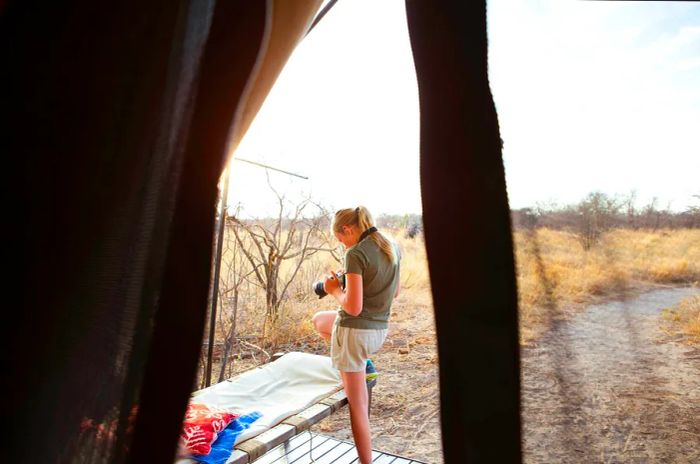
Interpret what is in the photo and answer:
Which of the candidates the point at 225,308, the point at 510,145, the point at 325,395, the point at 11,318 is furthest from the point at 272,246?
the point at 510,145

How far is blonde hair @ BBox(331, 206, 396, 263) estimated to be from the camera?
84.7 inches

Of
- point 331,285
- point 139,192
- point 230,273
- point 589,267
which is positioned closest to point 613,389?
point 589,267

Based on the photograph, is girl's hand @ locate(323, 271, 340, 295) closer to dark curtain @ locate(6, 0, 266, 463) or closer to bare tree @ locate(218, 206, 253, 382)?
dark curtain @ locate(6, 0, 266, 463)

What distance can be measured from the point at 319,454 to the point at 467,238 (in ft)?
7.89

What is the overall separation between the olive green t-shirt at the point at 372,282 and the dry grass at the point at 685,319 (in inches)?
67.0

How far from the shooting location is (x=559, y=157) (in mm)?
445

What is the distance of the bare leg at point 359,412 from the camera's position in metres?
2.20

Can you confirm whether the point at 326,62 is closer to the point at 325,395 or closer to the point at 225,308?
the point at 325,395

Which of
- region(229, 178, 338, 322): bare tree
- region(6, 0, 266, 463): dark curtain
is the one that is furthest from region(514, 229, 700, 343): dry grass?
region(229, 178, 338, 322): bare tree

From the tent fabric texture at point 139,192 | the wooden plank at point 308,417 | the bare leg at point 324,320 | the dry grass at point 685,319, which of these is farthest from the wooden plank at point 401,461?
the dry grass at point 685,319

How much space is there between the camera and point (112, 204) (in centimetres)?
66

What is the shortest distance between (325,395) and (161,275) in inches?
78.0

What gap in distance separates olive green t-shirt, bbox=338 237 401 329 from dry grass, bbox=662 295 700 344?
67.0 inches

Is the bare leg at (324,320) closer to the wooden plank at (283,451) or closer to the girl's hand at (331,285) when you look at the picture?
the girl's hand at (331,285)
